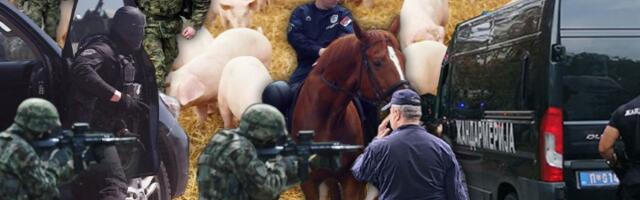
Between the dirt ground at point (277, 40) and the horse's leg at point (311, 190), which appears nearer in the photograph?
the horse's leg at point (311, 190)

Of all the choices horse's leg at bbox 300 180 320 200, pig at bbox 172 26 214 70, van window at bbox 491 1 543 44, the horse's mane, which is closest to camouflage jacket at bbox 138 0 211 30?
pig at bbox 172 26 214 70

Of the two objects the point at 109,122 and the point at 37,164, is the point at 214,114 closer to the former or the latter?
the point at 109,122

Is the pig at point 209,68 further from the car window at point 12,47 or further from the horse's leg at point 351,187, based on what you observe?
the car window at point 12,47

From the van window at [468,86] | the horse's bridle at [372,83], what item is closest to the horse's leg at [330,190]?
the horse's bridle at [372,83]

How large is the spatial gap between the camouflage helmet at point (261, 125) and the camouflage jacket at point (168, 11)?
3112mm

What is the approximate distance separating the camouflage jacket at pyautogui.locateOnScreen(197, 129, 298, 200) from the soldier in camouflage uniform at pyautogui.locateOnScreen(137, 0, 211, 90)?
3.06m

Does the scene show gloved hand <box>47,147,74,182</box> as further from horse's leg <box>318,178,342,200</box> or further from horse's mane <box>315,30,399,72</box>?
horse's leg <box>318,178,342,200</box>

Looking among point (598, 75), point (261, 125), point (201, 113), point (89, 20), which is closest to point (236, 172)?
point (261, 125)

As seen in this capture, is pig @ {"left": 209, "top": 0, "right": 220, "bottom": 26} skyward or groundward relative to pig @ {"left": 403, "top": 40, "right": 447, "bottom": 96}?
skyward

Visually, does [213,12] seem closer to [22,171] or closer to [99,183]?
[99,183]

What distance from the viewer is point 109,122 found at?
230 inches

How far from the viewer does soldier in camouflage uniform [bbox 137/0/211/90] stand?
706 cm

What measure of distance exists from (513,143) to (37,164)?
3.44 metres

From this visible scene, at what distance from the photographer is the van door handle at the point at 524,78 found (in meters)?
6.45
